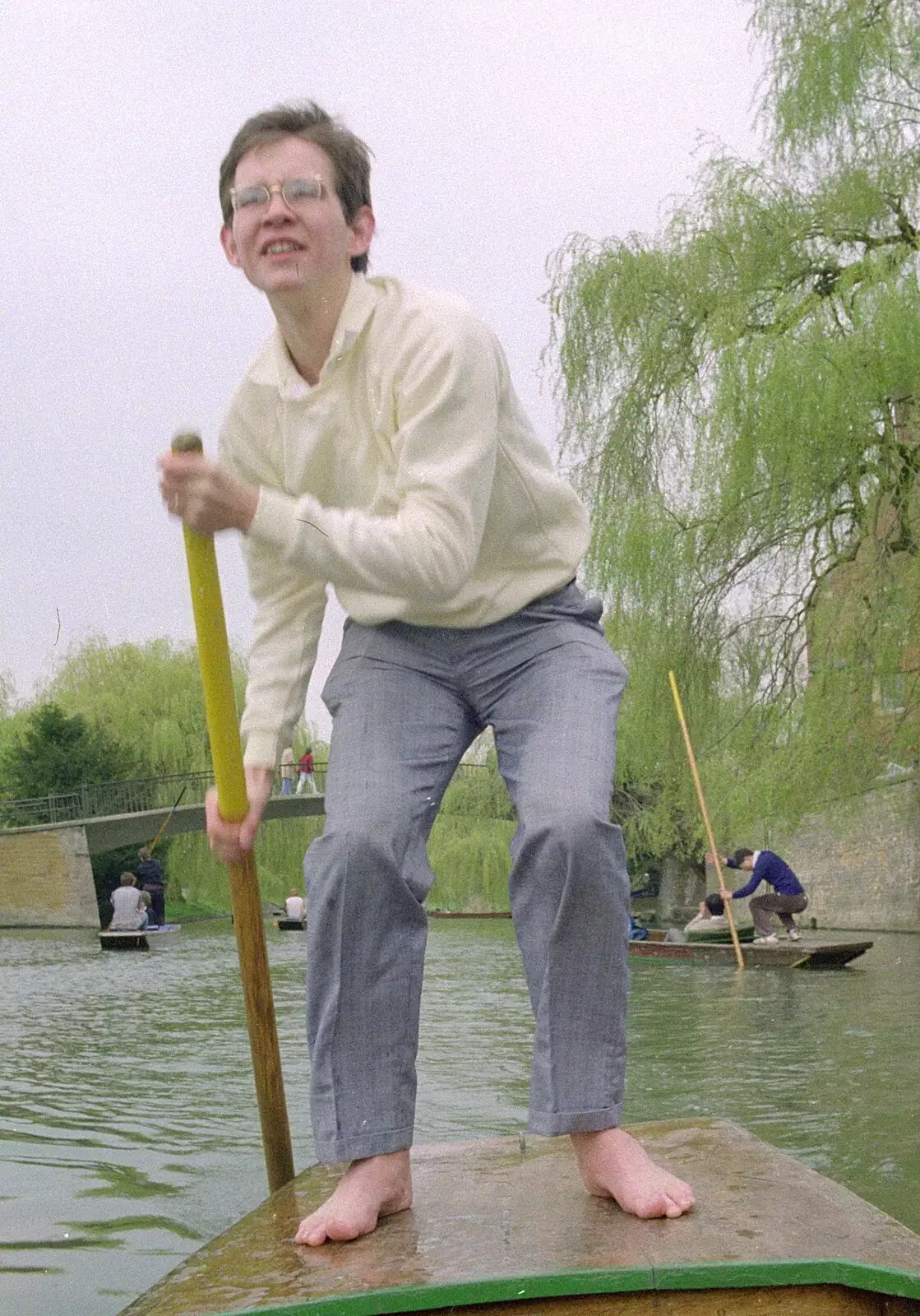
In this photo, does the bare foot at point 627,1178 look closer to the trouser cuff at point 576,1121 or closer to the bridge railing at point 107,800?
the trouser cuff at point 576,1121

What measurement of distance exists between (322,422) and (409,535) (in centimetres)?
29

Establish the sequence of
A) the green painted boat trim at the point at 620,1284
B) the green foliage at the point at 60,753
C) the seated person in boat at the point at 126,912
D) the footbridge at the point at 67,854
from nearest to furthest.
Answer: the green painted boat trim at the point at 620,1284
the seated person in boat at the point at 126,912
the footbridge at the point at 67,854
the green foliage at the point at 60,753

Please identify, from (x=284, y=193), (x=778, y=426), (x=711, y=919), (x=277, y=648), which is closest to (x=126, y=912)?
(x=711, y=919)

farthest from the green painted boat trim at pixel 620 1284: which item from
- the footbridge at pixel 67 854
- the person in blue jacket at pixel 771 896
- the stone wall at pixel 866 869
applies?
the footbridge at pixel 67 854

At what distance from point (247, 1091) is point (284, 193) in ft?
15.0

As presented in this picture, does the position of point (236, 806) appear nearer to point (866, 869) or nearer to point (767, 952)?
point (767, 952)

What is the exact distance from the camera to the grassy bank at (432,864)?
28328 millimetres

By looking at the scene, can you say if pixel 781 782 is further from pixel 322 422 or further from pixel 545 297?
pixel 322 422

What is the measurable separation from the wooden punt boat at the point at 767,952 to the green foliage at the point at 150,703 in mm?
16839

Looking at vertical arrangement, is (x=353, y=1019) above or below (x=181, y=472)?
below

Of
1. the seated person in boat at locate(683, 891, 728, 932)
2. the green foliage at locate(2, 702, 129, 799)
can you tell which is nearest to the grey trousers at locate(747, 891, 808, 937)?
the seated person in boat at locate(683, 891, 728, 932)

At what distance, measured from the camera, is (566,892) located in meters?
2.09

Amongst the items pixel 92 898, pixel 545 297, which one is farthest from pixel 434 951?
pixel 92 898

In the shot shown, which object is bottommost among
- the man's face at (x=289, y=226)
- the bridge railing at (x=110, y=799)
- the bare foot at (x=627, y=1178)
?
the bare foot at (x=627, y=1178)
